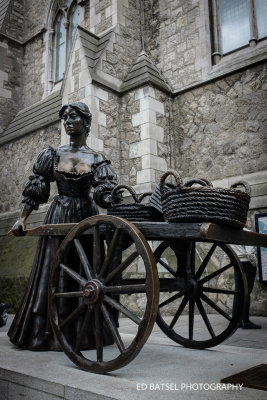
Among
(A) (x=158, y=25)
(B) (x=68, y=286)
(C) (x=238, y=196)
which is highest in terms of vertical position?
(A) (x=158, y=25)

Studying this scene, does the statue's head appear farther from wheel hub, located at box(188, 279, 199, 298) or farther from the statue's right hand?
wheel hub, located at box(188, 279, 199, 298)

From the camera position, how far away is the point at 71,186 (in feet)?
9.61

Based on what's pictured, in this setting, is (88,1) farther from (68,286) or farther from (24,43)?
(68,286)

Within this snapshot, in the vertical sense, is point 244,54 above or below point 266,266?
above

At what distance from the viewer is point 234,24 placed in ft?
24.7

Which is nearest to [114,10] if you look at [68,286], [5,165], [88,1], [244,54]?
[88,1]

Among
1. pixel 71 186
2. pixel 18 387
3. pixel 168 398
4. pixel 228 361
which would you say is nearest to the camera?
pixel 168 398

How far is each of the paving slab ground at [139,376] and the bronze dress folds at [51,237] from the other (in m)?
0.14

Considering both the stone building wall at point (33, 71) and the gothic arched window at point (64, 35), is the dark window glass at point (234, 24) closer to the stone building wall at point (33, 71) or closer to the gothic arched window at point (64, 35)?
the gothic arched window at point (64, 35)

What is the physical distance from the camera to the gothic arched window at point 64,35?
439 inches

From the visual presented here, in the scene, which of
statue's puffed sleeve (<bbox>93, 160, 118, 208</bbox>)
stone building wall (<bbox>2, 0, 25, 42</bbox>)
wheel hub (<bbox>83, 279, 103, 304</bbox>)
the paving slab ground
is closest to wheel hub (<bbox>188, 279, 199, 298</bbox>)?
the paving slab ground

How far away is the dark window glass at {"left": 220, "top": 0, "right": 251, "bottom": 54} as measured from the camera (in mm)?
7352

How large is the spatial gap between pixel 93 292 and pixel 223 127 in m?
5.57

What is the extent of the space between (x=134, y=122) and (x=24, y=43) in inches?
278
